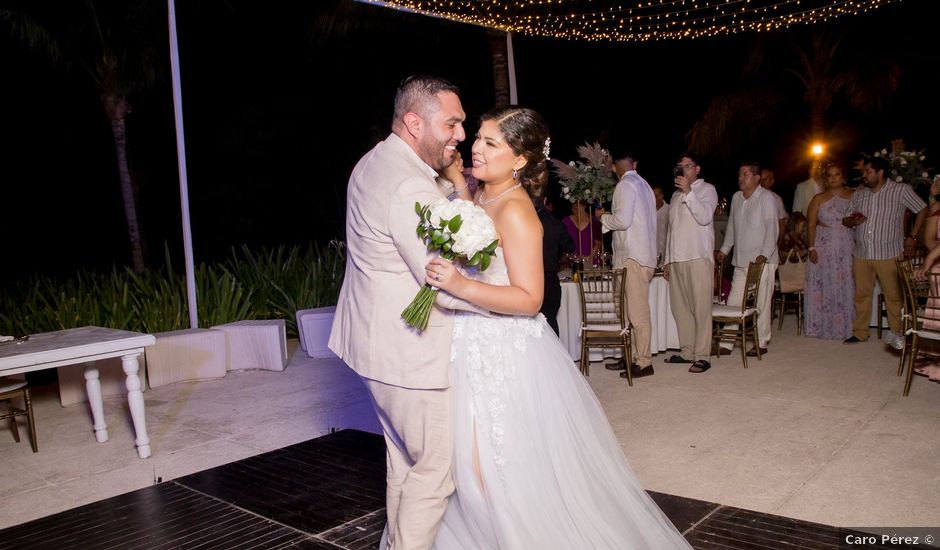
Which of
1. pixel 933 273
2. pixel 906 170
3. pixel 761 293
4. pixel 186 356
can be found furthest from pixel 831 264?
pixel 186 356

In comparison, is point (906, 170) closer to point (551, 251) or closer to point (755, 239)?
point (755, 239)

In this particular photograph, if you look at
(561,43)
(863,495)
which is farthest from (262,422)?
(561,43)

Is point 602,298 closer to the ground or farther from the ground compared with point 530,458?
farther from the ground

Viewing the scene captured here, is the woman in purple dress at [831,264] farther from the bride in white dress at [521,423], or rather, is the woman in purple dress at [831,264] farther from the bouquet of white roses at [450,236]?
the bouquet of white roses at [450,236]

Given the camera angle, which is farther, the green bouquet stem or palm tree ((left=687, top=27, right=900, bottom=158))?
palm tree ((left=687, top=27, right=900, bottom=158))

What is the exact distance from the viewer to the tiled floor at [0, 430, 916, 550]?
358cm

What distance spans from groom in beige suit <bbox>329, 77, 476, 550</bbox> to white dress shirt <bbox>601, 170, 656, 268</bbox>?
424cm

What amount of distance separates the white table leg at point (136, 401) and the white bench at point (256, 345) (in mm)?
2471

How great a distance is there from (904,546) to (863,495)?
656 millimetres

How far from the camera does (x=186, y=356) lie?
733 centimetres

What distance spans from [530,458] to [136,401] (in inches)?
125

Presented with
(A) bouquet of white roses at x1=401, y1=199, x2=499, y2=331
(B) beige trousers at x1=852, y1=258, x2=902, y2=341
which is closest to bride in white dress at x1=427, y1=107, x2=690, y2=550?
(A) bouquet of white roses at x1=401, y1=199, x2=499, y2=331

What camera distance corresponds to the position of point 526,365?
9.87 ft

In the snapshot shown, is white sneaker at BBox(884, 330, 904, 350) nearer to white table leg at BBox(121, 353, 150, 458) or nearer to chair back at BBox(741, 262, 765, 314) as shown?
chair back at BBox(741, 262, 765, 314)
